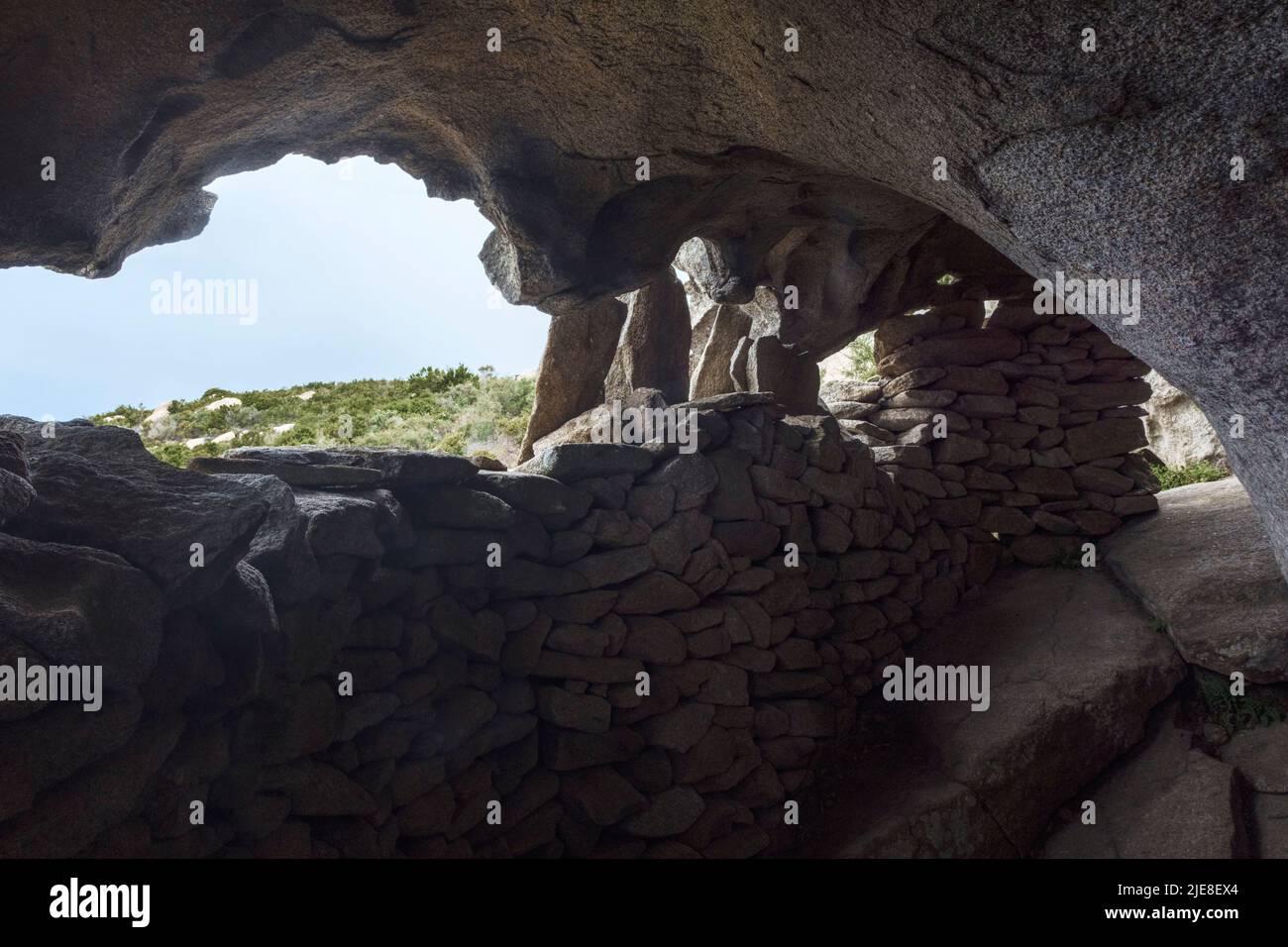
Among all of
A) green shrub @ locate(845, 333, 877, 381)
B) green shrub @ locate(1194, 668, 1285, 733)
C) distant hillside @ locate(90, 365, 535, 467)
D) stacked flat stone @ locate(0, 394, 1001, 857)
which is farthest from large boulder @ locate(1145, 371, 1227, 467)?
distant hillside @ locate(90, 365, 535, 467)

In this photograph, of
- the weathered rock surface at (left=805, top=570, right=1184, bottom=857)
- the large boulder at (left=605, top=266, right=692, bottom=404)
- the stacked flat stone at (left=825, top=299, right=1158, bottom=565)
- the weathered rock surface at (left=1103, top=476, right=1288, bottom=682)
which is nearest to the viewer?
the weathered rock surface at (left=805, top=570, right=1184, bottom=857)

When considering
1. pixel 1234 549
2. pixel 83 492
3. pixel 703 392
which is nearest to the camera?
pixel 83 492

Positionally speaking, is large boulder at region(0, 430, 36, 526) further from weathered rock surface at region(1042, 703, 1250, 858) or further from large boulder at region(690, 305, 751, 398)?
large boulder at region(690, 305, 751, 398)

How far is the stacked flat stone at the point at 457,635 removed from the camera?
2.71 metres

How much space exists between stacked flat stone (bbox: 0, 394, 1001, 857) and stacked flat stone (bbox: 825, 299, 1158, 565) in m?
0.55

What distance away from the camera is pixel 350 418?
877 cm

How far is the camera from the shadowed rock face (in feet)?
8.50

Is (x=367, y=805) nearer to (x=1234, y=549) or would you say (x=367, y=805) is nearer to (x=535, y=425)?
(x=535, y=425)

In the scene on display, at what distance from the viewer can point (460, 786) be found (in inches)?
153

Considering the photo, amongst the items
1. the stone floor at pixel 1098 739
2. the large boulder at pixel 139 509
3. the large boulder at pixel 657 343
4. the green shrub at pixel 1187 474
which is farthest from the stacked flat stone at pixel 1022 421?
the large boulder at pixel 139 509

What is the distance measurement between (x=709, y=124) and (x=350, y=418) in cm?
565

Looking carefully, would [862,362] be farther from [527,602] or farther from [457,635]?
[457,635]
